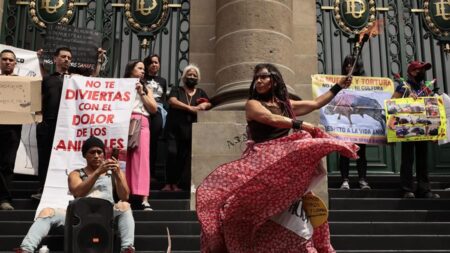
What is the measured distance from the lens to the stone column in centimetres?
870

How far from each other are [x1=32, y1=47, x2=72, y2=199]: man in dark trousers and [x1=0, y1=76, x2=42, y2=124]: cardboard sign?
113 millimetres

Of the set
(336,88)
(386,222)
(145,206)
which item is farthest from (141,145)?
(336,88)

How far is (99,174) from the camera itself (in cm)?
552

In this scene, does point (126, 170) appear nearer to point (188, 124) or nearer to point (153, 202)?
point (153, 202)

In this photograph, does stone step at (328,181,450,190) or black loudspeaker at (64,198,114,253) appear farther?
stone step at (328,181,450,190)

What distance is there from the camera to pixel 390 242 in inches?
259

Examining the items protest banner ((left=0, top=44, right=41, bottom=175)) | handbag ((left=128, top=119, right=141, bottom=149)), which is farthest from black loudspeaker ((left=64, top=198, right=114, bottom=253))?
protest banner ((left=0, top=44, right=41, bottom=175))

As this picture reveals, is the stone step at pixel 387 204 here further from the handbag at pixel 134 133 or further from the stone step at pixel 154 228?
the handbag at pixel 134 133

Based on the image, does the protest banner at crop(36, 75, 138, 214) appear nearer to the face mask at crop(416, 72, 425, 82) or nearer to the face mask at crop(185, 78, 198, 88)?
the face mask at crop(185, 78, 198, 88)

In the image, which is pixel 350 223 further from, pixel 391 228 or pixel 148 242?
pixel 148 242

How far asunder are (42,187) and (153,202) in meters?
1.42

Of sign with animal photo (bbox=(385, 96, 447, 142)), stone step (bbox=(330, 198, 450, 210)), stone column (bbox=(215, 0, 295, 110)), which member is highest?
stone column (bbox=(215, 0, 295, 110))

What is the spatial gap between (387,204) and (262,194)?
170 inches

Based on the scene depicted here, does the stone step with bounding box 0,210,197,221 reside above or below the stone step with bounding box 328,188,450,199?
below
